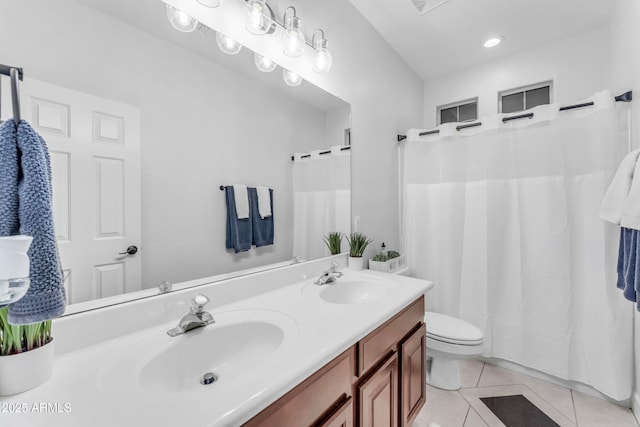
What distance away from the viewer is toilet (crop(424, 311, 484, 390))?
5.35 feet

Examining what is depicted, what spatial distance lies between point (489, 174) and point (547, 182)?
34 cm

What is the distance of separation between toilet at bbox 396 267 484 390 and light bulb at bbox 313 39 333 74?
166cm

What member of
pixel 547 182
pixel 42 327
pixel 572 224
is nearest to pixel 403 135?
pixel 547 182

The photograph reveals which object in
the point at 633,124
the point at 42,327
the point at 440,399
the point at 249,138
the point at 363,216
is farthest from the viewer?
the point at 363,216

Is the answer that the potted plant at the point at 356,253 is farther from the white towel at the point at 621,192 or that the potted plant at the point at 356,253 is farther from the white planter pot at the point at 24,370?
the white planter pot at the point at 24,370

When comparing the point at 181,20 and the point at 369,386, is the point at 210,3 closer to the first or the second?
the point at 181,20

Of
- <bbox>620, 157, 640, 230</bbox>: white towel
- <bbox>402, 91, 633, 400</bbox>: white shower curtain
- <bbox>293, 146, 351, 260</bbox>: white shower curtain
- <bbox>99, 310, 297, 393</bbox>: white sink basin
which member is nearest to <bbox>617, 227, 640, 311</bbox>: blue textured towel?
<bbox>620, 157, 640, 230</bbox>: white towel

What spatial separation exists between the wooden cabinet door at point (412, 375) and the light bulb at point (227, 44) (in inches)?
Answer: 58.7

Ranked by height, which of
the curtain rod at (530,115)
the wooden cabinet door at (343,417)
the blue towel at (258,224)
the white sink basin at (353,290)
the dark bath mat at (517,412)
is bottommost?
the dark bath mat at (517,412)

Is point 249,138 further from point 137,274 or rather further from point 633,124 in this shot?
point 633,124

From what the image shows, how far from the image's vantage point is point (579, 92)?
2.14m

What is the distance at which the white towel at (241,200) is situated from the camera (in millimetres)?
1208

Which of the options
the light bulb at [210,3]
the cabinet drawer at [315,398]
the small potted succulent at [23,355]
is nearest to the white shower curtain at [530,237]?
the cabinet drawer at [315,398]

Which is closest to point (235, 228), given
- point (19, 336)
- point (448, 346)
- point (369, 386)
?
point (19, 336)
